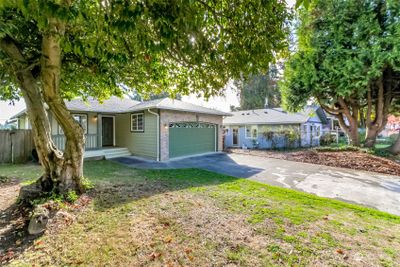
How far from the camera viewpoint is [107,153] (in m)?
12.3

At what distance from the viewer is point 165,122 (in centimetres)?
1135

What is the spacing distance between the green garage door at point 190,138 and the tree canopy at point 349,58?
20.6 ft

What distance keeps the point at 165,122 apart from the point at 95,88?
4740 millimetres

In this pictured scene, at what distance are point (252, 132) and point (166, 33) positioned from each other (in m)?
17.2

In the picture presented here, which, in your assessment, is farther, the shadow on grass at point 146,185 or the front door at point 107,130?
the front door at point 107,130

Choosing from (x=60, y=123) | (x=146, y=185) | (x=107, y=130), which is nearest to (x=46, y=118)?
(x=60, y=123)

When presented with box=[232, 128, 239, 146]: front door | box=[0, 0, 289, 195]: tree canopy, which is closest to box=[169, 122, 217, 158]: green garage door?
box=[232, 128, 239, 146]: front door

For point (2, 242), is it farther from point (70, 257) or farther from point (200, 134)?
point (200, 134)

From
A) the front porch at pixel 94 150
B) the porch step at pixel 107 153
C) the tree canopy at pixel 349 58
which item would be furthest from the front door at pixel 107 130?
the tree canopy at pixel 349 58

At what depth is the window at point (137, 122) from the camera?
40.9 ft

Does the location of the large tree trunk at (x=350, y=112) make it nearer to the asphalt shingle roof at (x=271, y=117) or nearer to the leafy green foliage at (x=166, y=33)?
the asphalt shingle roof at (x=271, y=117)

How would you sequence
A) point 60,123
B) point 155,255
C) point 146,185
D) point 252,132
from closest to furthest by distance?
point 155,255, point 60,123, point 146,185, point 252,132

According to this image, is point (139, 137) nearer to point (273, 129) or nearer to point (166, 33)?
point (166, 33)

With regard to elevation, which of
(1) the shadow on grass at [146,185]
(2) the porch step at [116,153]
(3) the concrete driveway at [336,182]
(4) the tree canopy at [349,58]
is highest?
(4) the tree canopy at [349,58]
